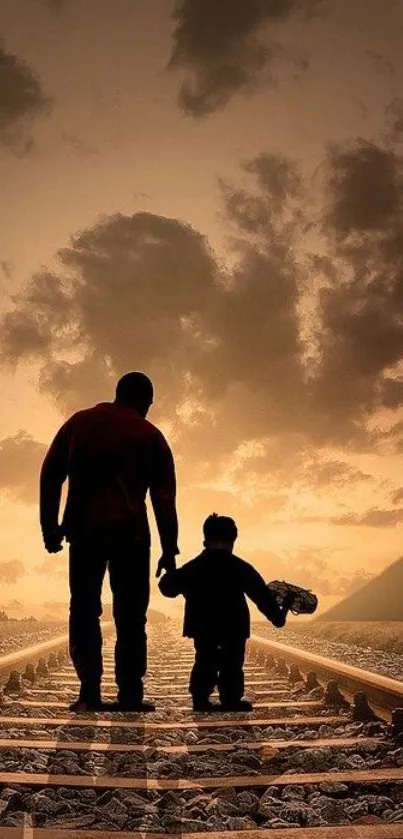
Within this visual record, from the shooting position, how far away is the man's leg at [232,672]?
4656 mm

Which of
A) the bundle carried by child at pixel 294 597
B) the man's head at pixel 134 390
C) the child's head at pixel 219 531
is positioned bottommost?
the bundle carried by child at pixel 294 597

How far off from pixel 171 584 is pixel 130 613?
0.30 m

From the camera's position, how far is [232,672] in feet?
15.4

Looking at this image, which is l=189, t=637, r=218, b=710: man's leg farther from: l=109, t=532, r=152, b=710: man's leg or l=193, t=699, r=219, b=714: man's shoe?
l=109, t=532, r=152, b=710: man's leg

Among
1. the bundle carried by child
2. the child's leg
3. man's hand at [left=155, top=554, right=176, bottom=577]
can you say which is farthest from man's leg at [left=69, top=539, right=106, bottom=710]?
the bundle carried by child

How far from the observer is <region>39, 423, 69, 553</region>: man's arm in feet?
14.0

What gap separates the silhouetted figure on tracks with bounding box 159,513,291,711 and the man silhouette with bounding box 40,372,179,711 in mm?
326

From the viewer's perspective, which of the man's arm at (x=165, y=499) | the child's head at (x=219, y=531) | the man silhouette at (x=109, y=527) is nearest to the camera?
the man silhouette at (x=109, y=527)

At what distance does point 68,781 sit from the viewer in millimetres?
3176

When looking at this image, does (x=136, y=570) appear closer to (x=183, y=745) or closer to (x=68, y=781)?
(x=183, y=745)

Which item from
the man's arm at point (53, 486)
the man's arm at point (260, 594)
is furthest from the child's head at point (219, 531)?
the man's arm at point (53, 486)

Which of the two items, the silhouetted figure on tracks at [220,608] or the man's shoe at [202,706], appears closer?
the silhouetted figure on tracks at [220,608]

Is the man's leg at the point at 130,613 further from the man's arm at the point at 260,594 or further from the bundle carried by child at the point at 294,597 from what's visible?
the bundle carried by child at the point at 294,597

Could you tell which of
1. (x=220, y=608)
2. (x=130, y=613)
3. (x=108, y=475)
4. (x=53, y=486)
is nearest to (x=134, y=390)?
(x=108, y=475)
